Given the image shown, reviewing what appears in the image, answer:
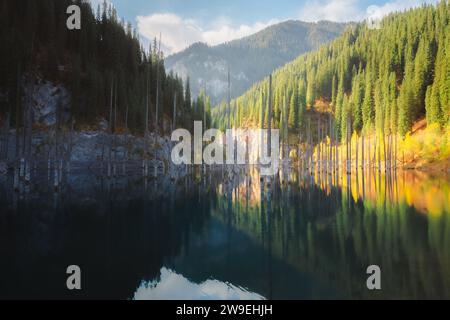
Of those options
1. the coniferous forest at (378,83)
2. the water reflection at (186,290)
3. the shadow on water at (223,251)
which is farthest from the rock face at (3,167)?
the water reflection at (186,290)

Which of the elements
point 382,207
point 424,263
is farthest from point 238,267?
point 382,207

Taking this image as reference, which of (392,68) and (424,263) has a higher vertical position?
(392,68)

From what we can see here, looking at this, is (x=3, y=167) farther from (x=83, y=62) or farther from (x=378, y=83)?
(x=378, y=83)

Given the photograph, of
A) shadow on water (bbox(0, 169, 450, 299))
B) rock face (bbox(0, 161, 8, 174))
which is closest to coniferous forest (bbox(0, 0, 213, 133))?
rock face (bbox(0, 161, 8, 174))

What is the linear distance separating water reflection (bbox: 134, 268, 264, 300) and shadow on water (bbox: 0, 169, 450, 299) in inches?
1.1

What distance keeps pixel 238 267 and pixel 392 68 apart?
12389 cm

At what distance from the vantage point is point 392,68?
112 m

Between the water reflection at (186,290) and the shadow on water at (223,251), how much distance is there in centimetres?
3

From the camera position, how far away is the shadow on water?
318 inches

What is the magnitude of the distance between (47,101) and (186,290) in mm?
56997

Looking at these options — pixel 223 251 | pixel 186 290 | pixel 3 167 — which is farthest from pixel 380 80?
pixel 186 290

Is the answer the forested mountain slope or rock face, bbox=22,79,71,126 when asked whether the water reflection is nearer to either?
the forested mountain slope
